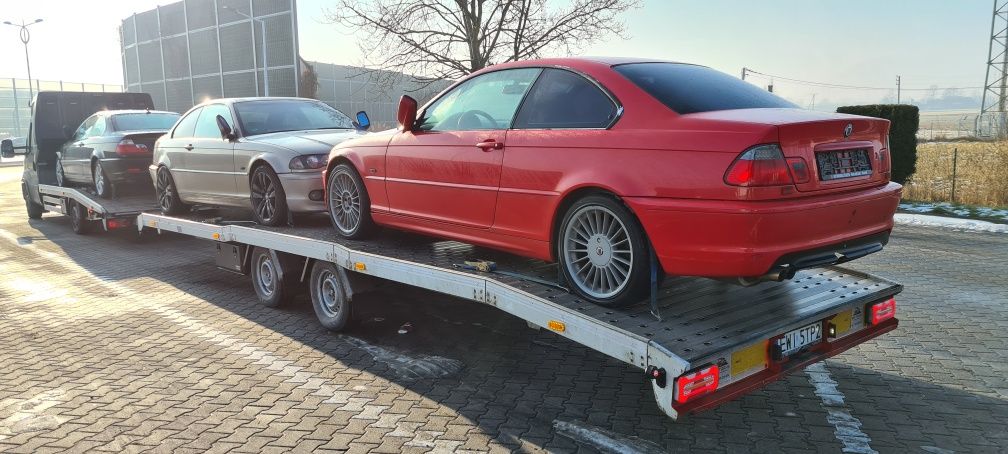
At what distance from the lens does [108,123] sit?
35.4 feet

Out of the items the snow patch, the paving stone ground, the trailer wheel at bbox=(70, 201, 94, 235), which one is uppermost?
the trailer wheel at bbox=(70, 201, 94, 235)

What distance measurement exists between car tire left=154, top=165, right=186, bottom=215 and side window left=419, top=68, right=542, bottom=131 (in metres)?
4.80

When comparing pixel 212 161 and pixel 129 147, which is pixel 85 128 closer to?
pixel 129 147

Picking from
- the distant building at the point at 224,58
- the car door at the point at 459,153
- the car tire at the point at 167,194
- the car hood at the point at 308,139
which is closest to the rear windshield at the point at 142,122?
the car tire at the point at 167,194

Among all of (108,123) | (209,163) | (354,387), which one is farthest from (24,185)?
(354,387)

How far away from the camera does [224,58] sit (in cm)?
4734

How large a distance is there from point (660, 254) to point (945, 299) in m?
4.42

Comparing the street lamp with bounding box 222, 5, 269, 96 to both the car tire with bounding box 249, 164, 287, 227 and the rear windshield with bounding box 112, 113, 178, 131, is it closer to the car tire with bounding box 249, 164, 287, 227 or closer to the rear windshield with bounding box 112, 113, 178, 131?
the rear windshield with bounding box 112, 113, 178, 131

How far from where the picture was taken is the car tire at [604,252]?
367 centimetres

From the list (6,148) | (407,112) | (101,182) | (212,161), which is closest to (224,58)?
(6,148)

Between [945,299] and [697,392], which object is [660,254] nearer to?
[697,392]

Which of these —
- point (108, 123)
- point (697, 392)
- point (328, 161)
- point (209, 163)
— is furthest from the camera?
point (108, 123)

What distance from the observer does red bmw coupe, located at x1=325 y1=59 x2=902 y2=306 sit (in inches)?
130

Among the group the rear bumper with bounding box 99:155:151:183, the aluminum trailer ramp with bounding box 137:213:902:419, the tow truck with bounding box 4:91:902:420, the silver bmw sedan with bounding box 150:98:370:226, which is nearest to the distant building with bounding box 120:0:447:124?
the rear bumper with bounding box 99:155:151:183
